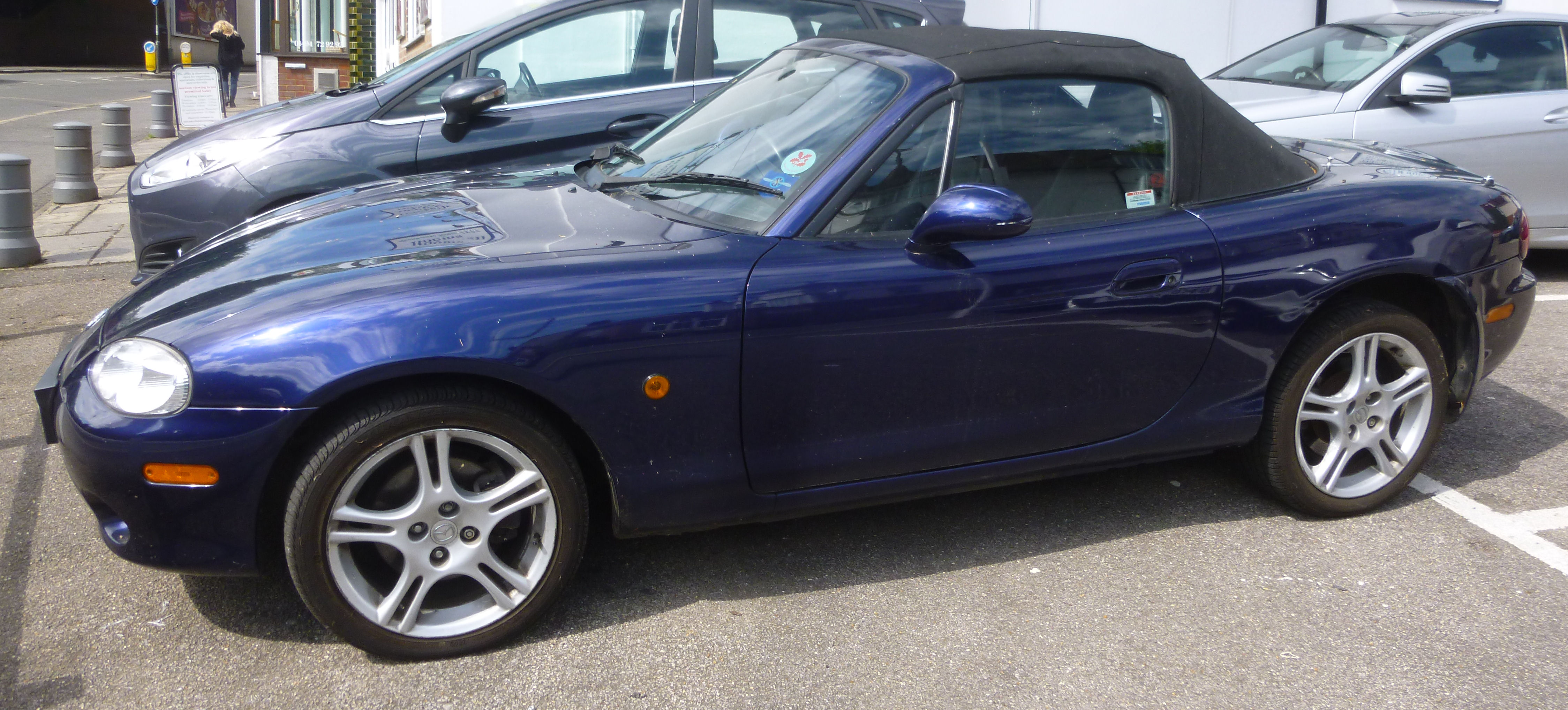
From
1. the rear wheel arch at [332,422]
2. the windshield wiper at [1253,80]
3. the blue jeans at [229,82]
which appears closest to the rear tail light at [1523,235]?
the rear wheel arch at [332,422]

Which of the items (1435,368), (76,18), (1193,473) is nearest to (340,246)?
(1193,473)

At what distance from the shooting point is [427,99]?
555 centimetres

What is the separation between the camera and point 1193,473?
4.15 m

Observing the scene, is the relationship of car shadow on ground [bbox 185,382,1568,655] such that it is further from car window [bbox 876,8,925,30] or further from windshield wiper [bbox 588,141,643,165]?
car window [bbox 876,8,925,30]

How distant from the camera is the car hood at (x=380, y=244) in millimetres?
2840

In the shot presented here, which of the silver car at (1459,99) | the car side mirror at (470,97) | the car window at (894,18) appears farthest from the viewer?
the silver car at (1459,99)

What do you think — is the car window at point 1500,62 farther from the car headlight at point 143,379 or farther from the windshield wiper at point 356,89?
the car headlight at point 143,379

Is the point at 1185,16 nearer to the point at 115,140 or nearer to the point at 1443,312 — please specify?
the point at 1443,312

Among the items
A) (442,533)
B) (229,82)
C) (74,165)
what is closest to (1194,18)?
(74,165)

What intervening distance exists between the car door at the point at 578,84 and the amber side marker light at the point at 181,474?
9.66ft

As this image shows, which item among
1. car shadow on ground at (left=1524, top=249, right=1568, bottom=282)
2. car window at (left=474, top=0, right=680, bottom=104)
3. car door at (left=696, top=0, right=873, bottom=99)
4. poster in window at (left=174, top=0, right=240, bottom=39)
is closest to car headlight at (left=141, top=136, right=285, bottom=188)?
car window at (left=474, top=0, right=680, bottom=104)

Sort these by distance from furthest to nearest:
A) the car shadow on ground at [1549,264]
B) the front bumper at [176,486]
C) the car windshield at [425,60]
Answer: the car shadow on ground at [1549,264], the car windshield at [425,60], the front bumper at [176,486]

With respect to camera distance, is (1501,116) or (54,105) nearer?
(1501,116)

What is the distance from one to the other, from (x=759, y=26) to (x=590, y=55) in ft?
2.77
